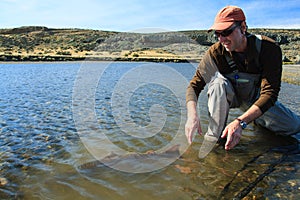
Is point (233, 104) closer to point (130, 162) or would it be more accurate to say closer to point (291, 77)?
point (130, 162)

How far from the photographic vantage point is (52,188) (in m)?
3.23

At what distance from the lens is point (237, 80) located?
4520mm

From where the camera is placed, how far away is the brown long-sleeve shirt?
3.69m

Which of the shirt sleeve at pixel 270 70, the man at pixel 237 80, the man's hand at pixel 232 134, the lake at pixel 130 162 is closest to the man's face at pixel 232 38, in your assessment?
the man at pixel 237 80

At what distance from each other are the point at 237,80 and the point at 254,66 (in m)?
0.40

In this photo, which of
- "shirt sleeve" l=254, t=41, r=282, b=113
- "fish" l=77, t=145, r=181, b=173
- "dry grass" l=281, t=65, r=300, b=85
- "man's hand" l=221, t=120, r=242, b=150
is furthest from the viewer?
"dry grass" l=281, t=65, r=300, b=85

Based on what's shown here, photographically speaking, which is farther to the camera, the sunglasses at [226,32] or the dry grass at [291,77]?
the dry grass at [291,77]

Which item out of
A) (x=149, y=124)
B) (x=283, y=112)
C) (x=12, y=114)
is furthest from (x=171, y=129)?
(x=12, y=114)

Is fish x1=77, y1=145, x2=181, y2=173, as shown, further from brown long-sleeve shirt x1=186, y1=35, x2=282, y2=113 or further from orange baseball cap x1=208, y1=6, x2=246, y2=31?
orange baseball cap x1=208, y1=6, x2=246, y2=31

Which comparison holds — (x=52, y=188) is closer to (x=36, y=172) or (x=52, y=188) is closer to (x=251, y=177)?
(x=36, y=172)

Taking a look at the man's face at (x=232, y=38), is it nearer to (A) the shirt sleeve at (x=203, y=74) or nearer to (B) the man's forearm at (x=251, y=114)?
(A) the shirt sleeve at (x=203, y=74)

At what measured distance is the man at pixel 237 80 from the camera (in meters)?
3.58

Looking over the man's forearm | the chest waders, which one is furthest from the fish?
the man's forearm

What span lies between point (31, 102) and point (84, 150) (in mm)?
5242
